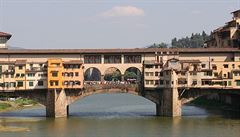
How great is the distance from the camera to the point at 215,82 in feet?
208

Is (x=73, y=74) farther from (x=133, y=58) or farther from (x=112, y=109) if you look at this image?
(x=112, y=109)

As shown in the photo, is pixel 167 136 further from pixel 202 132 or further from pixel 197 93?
pixel 197 93

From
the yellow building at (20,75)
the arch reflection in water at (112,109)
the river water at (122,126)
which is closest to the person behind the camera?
the river water at (122,126)

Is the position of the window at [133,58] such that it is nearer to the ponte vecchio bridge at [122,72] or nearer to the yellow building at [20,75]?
the ponte vecchio bridge at [122,72]

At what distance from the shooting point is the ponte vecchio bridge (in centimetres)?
6269

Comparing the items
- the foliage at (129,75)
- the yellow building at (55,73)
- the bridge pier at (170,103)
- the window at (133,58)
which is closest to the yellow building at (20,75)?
the yellow building at (55,73)

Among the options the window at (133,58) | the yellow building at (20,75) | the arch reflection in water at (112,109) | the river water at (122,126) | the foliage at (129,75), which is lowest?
the river water at (122,126)

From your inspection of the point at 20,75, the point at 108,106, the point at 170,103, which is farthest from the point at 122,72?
the point at 108,106

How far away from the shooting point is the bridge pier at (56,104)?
61.8 meters

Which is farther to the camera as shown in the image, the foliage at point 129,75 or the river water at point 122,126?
the foliage at point 129,75

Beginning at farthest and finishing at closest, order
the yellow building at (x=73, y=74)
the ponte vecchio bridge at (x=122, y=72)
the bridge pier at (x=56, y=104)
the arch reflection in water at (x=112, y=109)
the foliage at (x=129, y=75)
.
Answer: the foliage at (x=129, y=75) < the arch reflection in water at (x=112, y=109) < the yellow building at (x=73, y=74) < the ponte vecchio bridge at (x=122, y=72) < the bridge pier at (x=56, y=104)

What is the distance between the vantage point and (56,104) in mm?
61844

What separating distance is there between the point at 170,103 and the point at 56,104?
43.3 ft

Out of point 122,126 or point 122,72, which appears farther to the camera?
point 122,72
